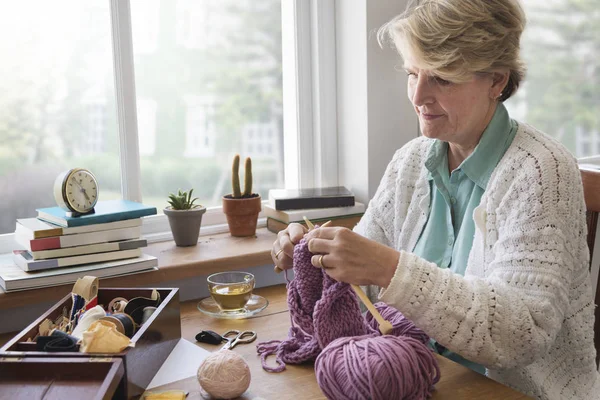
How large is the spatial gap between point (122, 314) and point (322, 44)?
1.18 m

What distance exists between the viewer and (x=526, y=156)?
4.18 feet

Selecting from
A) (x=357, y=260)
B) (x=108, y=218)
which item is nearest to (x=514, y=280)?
(x=357, y=260)

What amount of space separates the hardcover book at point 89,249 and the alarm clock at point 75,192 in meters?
0.08

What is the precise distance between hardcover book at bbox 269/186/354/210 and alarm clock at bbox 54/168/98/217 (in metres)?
0.56

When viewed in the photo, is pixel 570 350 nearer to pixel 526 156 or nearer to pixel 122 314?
pixel 526 156

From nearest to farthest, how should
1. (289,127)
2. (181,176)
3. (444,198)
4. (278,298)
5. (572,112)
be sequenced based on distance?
1. (444,198)
2. (278,298)
3. (181,176)
4. (289,127)
5. (572,112)

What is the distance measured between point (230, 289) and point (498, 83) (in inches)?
27.8

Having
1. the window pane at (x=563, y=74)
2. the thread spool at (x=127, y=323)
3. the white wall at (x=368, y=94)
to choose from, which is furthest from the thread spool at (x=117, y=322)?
the window pane at (x=563, y=74)

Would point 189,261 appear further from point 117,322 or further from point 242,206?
point 117,322

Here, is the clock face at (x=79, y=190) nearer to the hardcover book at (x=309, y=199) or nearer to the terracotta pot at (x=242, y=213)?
the terracotta pot at (x=242, y=213)

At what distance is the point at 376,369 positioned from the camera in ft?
3.29

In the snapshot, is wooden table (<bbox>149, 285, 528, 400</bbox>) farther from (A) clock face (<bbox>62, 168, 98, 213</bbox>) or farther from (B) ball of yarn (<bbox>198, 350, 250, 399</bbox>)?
(A) clock face (<bbox>62, 168, 98, 213</bbox>)

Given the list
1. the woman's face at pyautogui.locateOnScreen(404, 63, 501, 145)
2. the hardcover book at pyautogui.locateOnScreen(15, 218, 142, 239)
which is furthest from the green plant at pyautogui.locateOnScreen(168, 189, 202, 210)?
the woman's face at pyautogui.locateOnScreen(404, 63, 501, 145)

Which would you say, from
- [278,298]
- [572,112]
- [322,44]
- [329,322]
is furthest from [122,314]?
[572,112]
